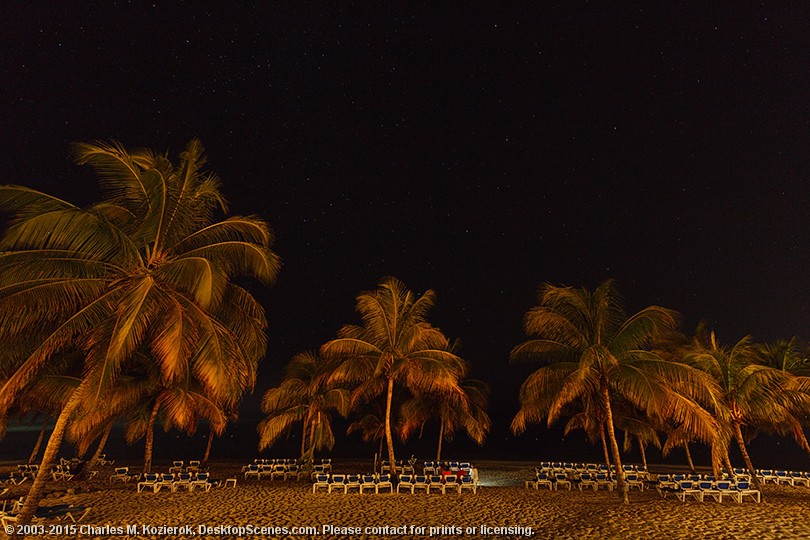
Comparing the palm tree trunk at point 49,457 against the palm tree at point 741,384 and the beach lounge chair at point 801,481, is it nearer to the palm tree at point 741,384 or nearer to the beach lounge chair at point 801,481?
the palm tree at point 741,384

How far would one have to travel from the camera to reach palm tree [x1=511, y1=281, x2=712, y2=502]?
13328 millimetres

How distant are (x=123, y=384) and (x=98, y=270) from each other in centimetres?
959

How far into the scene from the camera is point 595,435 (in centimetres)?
2744

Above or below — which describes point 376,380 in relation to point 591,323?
below

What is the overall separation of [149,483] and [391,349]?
9.21 m

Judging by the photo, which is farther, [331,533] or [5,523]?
[331,533]

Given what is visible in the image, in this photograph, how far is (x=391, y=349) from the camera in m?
17.8

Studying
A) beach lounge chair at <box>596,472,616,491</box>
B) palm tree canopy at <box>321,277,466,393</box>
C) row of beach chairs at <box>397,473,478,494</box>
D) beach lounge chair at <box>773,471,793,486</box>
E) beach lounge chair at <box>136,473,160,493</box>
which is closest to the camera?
beach lounge chair at <box>136,473,160,493</box>

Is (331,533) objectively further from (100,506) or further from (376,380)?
(376,380)

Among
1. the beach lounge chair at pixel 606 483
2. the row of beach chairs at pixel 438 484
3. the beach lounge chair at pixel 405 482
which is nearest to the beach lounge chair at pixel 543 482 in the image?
the beach lounge chair at pixel 606 483

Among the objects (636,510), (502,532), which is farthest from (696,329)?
(502,532)

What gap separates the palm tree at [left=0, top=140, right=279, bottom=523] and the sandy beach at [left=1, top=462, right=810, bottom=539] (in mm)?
3019

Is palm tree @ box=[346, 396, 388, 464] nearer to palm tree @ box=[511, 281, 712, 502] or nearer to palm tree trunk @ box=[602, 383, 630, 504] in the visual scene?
palm tree @ box=[511, 281, 712, 502]

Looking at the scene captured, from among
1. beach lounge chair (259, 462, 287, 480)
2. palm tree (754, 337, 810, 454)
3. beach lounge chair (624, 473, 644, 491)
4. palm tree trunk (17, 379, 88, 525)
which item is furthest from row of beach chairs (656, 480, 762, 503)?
palm tree trunk (17, 379, 88, 525)
